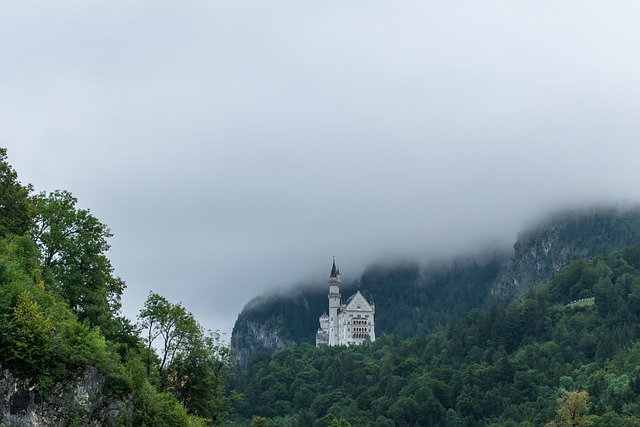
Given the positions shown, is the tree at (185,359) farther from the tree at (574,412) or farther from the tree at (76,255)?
the tree at (574,412)

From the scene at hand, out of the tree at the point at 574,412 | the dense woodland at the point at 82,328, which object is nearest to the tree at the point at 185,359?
the dense woodland at the point at 82,328

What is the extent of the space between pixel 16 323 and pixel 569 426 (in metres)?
73.7

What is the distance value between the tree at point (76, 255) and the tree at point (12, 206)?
2.73 feet

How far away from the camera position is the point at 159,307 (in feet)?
252

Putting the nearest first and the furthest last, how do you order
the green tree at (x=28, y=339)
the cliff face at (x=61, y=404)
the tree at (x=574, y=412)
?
1. the cliff face at (x=61, y=404)
2. the green tree at (x=28, y=339)
3. the tree at (x=574, y=412)

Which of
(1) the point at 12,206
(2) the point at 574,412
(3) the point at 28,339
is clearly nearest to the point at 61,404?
(3) the point at 28,339

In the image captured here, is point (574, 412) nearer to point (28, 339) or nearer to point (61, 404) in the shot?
point (61, 404)

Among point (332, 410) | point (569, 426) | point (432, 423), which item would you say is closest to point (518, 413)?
point (432, 423)

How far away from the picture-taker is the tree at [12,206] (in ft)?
245

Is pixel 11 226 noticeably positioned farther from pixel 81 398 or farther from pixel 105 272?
pixel 81 398

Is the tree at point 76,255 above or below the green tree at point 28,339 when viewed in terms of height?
above

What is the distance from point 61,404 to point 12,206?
64.7 feet

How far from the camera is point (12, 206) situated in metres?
75.4

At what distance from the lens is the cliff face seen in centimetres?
5722
